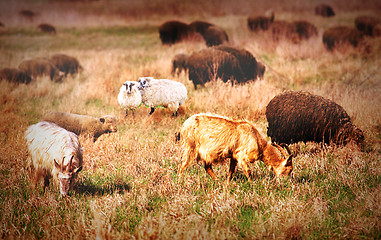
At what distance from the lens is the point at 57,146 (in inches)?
145

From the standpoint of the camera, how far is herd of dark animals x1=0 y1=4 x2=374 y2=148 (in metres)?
4.88

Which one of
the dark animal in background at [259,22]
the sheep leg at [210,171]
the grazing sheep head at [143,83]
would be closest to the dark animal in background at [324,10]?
the dark animal in background at [259,22]

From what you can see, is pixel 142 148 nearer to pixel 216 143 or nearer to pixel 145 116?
pixel 145 116

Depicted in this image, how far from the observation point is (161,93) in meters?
4.96

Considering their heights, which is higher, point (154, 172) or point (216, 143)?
point (216, 143)

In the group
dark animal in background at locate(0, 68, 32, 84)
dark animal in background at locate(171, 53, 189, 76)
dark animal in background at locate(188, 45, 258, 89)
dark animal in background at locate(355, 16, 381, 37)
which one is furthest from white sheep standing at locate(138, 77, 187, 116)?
dark animal in background at locate(355, 16, 381, 37)

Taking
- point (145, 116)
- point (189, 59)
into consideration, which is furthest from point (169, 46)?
point (145, 116)

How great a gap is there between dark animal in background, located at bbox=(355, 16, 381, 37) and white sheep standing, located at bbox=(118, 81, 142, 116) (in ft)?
25.0

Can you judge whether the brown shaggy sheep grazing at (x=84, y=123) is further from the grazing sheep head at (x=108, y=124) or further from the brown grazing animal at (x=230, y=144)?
the brown grazing animal at (x=230, y=144)

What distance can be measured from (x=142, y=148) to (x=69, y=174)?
1399 millimetres

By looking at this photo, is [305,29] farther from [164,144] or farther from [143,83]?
[164,144]

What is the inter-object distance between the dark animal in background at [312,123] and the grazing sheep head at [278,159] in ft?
3.80

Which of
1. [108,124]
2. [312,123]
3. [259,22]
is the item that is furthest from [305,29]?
[108,124]

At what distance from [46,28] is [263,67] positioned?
17.1 feet
